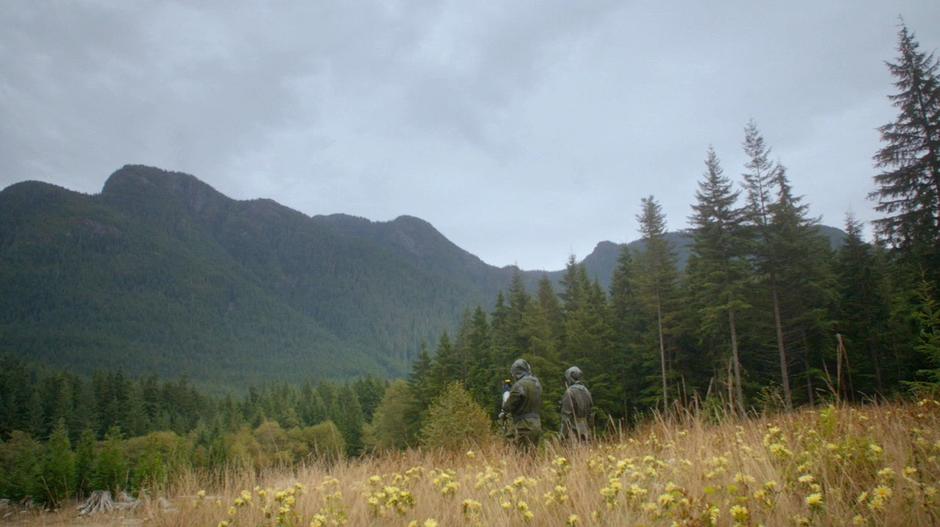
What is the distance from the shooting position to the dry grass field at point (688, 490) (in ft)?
8.33

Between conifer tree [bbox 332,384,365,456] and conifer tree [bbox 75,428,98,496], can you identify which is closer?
conifer tree [bbox 75,428,98,496]

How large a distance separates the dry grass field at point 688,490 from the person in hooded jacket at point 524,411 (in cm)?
347

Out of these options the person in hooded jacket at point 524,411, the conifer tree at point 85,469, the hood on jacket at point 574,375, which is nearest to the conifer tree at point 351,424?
the conifer tree at point 85,469

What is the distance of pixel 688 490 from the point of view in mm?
3205

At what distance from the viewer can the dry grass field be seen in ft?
8.33

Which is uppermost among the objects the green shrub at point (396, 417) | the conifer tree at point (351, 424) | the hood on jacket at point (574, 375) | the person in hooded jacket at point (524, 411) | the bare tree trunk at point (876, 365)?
the hood on jacket at point (574, 375)

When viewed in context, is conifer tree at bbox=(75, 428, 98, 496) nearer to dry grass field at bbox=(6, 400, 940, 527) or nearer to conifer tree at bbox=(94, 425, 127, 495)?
conifer tree at bbox=(94, 425, 127, 495)

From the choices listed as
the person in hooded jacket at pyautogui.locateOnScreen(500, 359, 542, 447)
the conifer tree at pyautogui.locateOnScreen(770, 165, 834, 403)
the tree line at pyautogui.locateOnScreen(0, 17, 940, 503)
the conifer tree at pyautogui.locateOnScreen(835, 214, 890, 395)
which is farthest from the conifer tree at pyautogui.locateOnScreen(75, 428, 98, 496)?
the conifer tree at pyautogui.locateOnScreen(835, 214, 890, 395)

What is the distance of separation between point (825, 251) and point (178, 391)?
10663 cm

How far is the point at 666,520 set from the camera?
104 inches

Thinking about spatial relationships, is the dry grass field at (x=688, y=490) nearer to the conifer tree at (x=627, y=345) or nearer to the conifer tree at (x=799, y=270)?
the conifer tree at (x=799, y=270)

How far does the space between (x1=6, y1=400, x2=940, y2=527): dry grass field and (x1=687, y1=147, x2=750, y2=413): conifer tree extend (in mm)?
19530

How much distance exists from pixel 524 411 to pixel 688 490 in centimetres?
629

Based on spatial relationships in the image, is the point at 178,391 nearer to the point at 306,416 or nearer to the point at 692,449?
the point at 306,416
